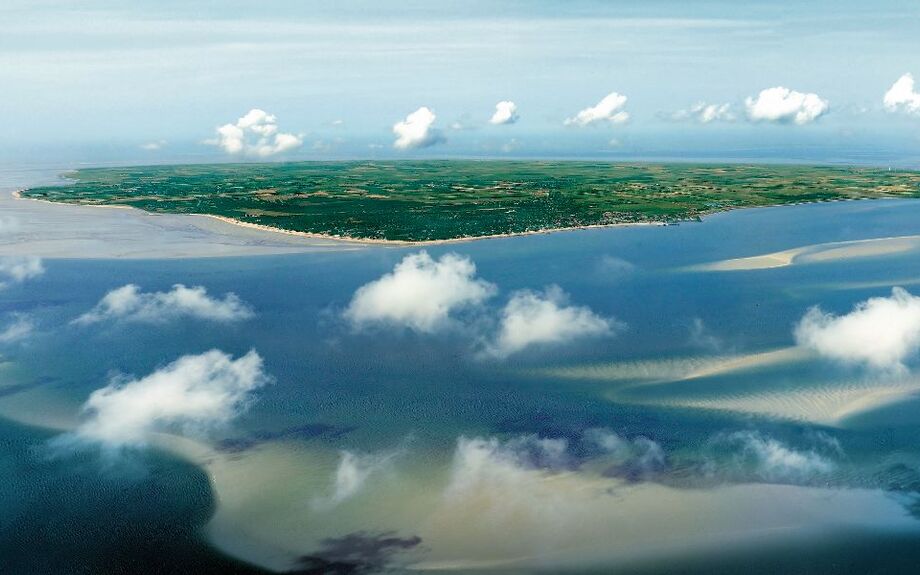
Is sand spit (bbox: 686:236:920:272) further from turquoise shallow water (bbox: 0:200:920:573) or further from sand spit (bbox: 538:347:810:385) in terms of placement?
sand spit (bbox: 538:347:810:385)

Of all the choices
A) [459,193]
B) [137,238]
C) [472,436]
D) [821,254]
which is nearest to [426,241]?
[137,238]

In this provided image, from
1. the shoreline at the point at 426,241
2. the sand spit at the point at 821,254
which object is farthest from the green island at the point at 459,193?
the sand spit at the point at 821,254

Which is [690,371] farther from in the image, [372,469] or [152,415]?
[152,415]

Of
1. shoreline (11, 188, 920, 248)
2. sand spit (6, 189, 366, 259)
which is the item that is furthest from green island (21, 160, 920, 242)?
sand spit (6, 189, 366, 259)

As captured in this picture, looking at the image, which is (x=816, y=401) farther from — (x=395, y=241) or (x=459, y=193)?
(x=459, y=193)

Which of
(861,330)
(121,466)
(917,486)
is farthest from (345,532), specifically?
(861,330)
